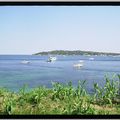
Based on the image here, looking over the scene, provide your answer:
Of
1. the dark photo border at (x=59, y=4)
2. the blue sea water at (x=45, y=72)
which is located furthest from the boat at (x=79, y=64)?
the dark photo border at (x=59, y=4)

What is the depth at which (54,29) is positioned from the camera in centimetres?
268

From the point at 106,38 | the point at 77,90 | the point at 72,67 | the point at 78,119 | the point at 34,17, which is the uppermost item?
the point at 34,17

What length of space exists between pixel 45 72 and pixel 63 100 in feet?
0.91

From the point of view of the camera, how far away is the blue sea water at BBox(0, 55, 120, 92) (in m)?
2.61

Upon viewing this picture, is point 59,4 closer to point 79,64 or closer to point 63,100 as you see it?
point 79,64

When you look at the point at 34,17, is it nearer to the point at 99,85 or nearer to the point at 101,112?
the point at 99,85

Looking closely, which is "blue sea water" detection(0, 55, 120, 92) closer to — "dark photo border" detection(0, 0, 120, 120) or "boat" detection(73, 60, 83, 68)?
"boat" detection(73, 60, 83, 68)

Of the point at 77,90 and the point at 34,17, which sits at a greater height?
the point at 34,17

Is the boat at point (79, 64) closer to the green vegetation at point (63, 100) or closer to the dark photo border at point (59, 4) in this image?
the green vegetation at point (63, 100)

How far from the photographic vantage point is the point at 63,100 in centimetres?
263

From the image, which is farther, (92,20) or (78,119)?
(92,20)

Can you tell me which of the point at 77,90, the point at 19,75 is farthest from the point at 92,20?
the point at 19,75

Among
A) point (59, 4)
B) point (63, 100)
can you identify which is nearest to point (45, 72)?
point (63, 100)

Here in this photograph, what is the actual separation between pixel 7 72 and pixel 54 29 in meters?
0.53
